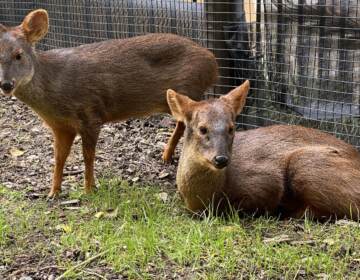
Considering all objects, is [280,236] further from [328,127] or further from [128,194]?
[328,127]

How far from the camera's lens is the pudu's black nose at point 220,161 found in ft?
15.9

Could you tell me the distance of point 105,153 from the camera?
7254mm

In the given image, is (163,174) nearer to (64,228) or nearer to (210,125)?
(210,125)

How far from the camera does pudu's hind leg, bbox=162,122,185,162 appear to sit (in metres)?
6.79

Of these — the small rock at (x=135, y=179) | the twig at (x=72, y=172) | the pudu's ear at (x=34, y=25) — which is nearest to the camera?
the pudu's ear at (x=34, y=25)

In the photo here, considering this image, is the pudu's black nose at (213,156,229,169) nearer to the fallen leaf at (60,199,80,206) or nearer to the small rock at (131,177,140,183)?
the fallen leaf at (60,199,80,206)

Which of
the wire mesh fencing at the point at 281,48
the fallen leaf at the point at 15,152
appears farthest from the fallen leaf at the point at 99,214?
the wire mesh fencing at the point at 281,48

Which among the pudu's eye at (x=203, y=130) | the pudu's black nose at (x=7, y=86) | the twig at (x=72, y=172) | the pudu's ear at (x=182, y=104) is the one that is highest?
the pudu's black nose at (x=7, y=86)

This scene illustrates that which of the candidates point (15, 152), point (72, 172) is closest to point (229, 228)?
point (72, 172)

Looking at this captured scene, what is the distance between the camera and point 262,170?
5.40m

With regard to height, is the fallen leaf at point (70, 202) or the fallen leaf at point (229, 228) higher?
the fallen leaf at point (229, 228)

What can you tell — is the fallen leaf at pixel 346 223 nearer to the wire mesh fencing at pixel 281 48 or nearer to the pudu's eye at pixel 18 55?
the wire mesh fencing at pixel 281 48

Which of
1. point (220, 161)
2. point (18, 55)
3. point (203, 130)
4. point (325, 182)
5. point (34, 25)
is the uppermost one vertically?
point (34, 25)

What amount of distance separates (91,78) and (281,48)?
2.25m
